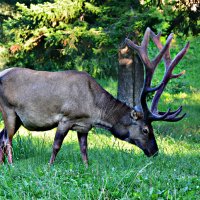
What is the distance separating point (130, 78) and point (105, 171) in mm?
7016

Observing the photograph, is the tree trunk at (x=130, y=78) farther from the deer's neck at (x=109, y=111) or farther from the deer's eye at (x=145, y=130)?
the deer's eye at (x=145, y=130)

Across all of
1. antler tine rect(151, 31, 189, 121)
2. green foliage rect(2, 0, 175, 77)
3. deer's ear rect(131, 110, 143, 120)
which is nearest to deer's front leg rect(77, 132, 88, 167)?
deer's ear rect(131, 110, 143, 120)

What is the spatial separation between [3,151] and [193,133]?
18.7 ft

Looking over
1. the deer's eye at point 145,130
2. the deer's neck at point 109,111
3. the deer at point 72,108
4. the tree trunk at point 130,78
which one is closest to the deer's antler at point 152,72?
the deer at point 72,108

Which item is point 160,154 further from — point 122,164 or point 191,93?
point 191,93

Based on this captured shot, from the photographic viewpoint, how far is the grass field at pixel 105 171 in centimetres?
634

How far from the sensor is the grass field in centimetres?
634

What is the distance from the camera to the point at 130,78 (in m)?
13.9

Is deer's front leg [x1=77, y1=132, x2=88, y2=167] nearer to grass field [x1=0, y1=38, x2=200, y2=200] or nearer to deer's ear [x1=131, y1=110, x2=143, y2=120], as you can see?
grass field [x1=0, y1=38, x2=200, y2=200]

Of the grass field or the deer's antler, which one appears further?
the deer's antler

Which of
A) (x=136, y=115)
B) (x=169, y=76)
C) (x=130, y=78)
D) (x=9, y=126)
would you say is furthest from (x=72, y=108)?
(x=130, y=78)

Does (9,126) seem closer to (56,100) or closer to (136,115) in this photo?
(56,100)

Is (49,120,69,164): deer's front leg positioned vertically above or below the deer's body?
below

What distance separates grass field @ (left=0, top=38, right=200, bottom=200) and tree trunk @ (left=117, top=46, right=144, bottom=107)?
97 centimetres
